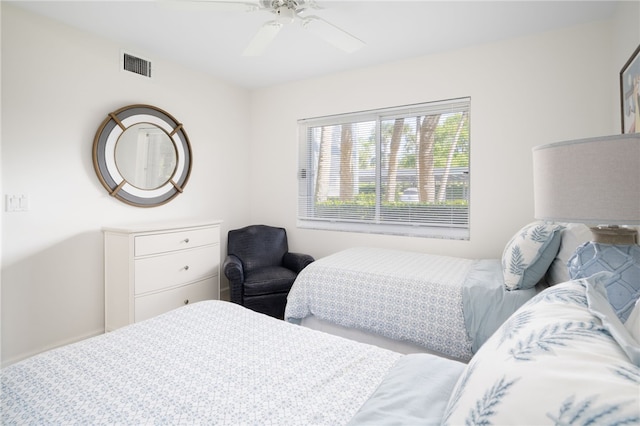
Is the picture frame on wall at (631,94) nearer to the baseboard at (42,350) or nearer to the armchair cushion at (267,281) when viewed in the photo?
the armchair cushion at (267,281)

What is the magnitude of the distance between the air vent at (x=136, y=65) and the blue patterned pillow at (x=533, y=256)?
3276mm

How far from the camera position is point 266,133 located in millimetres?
4117

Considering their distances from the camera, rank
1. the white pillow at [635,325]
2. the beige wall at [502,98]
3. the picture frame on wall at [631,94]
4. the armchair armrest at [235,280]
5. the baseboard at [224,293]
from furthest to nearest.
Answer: the baseboard at [224,293], the armchair armrest at [235,280], the beige wall at [502,98], the picture frame on wall at [631,94], the white pillow at [635,325]

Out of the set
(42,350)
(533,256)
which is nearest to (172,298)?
(42,350)

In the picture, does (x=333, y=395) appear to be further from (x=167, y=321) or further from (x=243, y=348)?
(x=167, y=321)

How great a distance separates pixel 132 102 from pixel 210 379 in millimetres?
2772

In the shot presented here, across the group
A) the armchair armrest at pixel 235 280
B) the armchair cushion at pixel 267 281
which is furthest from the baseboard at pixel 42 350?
the armchair cushion at pixel 267 281

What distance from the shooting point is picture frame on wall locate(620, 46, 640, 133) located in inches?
71.1

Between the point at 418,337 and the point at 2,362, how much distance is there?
2.78 m

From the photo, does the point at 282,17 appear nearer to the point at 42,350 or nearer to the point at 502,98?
the point at 502,98

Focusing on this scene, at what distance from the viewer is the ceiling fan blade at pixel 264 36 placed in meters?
2.11

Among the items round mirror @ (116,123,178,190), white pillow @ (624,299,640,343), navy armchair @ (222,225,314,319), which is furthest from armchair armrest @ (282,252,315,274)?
white pillow @ (624,299,640,343)

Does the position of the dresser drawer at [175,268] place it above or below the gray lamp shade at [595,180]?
below

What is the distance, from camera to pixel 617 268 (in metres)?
1.18
